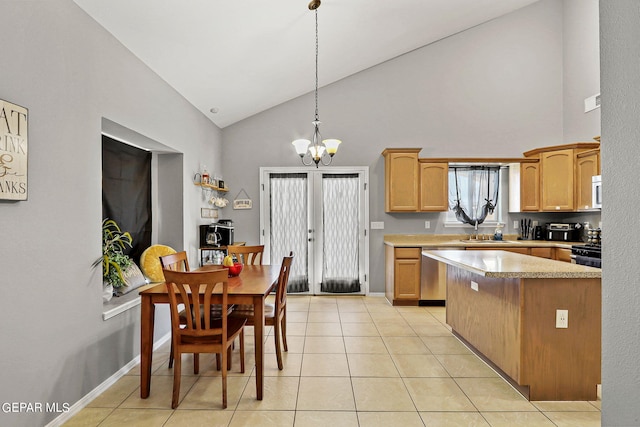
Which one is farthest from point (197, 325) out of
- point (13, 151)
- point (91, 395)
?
point (13, 151)

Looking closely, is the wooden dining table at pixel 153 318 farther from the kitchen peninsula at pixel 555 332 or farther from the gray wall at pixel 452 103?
the gray wall at pixel 452 103

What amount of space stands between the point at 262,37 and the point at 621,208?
3.27m

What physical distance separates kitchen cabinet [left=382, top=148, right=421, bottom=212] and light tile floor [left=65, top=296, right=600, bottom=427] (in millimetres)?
1954

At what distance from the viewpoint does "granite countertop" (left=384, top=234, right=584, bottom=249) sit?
4.59m

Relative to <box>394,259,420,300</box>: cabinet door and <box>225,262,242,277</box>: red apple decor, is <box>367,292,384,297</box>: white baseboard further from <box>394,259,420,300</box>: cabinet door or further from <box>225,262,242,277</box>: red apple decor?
<box>225,262,242,277</box>: red apple decor

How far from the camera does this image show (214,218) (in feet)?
15.9

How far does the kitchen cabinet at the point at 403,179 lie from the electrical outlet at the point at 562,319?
2696mm

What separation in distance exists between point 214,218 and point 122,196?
1.64 meters

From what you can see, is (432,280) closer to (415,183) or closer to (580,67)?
(415,183)

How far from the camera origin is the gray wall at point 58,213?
1743mm

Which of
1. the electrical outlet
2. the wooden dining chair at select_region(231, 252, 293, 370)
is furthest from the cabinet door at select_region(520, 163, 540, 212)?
the wooden dining chair at select_region(231, 252, 293, 370)

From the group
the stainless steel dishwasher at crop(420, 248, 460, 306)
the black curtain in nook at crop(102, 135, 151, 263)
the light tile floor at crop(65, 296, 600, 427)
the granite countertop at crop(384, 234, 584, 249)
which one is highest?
the black curtain in nook at crop(102, 135, 151, 263)

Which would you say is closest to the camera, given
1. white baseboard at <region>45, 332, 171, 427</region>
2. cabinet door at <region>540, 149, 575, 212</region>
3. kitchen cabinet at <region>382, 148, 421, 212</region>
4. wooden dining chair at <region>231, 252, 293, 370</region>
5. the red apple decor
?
white baseboard at <region>45, 332, 171, 427</region>

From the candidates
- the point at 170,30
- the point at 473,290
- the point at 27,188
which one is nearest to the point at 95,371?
the point at 27,188
